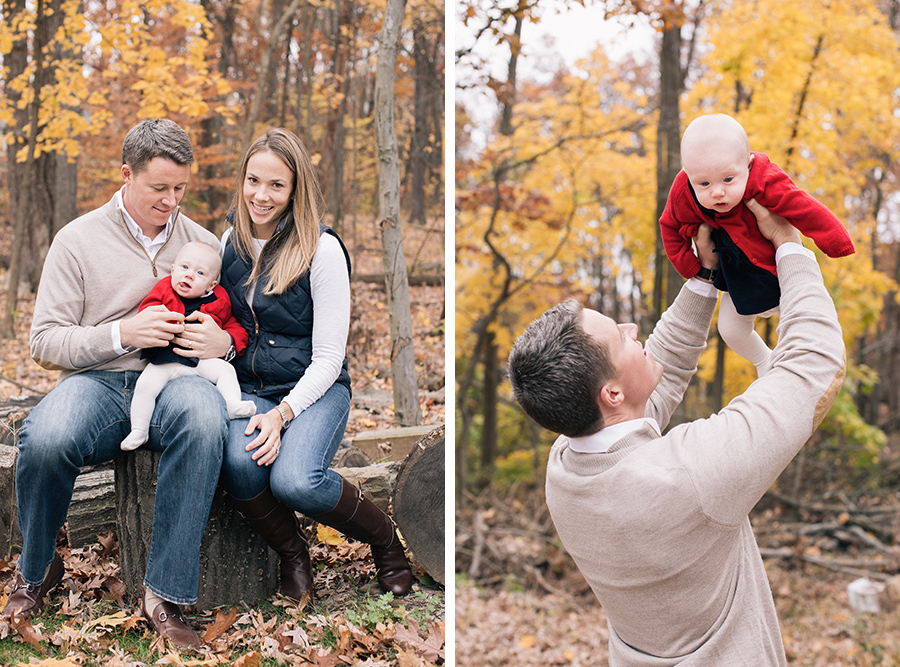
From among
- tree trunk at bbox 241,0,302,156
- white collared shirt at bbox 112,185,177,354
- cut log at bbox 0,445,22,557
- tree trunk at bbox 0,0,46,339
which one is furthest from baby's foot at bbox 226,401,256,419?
tree trunk at bbox 0,0,46,339

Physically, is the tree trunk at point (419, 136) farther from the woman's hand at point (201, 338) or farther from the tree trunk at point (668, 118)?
the tree trunk at point (668, 118)

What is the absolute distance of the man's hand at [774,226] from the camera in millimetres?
1675

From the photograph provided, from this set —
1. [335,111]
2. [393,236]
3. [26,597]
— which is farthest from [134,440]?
[335,111]

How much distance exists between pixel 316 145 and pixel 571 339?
2997 millimetres

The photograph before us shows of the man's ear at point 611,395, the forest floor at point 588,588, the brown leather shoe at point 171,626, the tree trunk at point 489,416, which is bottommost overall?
the forest floor at point 588,588

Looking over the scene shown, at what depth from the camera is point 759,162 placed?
1714mm

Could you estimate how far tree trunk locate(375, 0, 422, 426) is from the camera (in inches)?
142

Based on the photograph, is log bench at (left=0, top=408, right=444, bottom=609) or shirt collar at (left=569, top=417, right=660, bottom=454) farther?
log bench at (left=0, top=408, right=444, bottom=609)

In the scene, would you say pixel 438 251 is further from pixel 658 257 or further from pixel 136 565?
pixel 658 257

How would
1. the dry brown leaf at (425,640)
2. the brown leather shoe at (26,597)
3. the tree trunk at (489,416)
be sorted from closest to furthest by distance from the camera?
the brown leather shoe at (26,597)
the dry brown leaf at (425,640)
the tree trunk at (489,416)

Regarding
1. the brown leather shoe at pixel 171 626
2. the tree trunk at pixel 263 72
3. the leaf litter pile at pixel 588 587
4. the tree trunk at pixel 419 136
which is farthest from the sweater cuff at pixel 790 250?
the leaf litter pile at pixel 588 587

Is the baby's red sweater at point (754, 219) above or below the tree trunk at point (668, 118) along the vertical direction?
below

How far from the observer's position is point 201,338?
240 centimetres

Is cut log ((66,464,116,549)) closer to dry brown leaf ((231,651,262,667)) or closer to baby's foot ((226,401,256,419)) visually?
baby's foot ((226,401,256,419))
